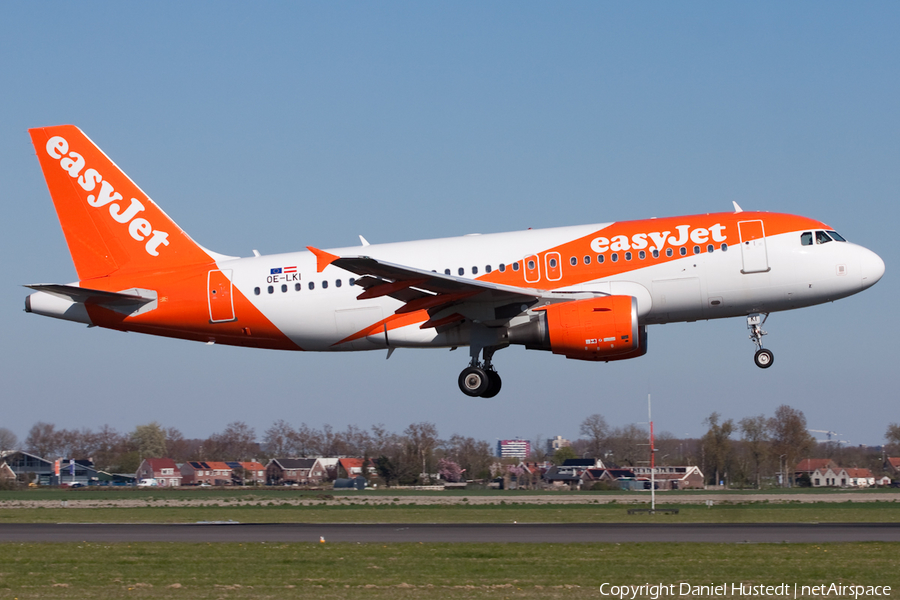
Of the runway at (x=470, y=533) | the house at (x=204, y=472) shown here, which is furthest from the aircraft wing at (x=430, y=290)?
the house at (x=204, y=472)

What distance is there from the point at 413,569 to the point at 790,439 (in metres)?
62.4

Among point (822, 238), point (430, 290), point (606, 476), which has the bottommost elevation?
point (606, 476)

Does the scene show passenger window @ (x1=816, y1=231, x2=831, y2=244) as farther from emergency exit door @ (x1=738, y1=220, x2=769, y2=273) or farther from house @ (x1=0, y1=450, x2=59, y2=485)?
Result: house @ (x1=0, y1=450, x2=59, y2=485)

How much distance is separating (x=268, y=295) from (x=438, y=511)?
13539mm

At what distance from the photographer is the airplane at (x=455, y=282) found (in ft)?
93.1

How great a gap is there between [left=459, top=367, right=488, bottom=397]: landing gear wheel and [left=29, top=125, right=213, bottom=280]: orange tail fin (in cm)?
980

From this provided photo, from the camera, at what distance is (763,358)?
28812 millimetres

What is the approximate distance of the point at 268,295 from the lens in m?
31.5

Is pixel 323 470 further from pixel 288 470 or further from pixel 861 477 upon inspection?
pixel 861 477

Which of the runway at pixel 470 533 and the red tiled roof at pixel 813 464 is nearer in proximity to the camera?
the runway at pixel 470 533

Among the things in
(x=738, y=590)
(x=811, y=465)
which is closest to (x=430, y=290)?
(x=738, y=590)

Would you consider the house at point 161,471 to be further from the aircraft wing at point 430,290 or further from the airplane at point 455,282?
the aircraft wing at point 430,290

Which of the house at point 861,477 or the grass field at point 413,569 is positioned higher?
the grass field at point 413,569

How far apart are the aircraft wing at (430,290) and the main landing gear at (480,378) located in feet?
5.43
